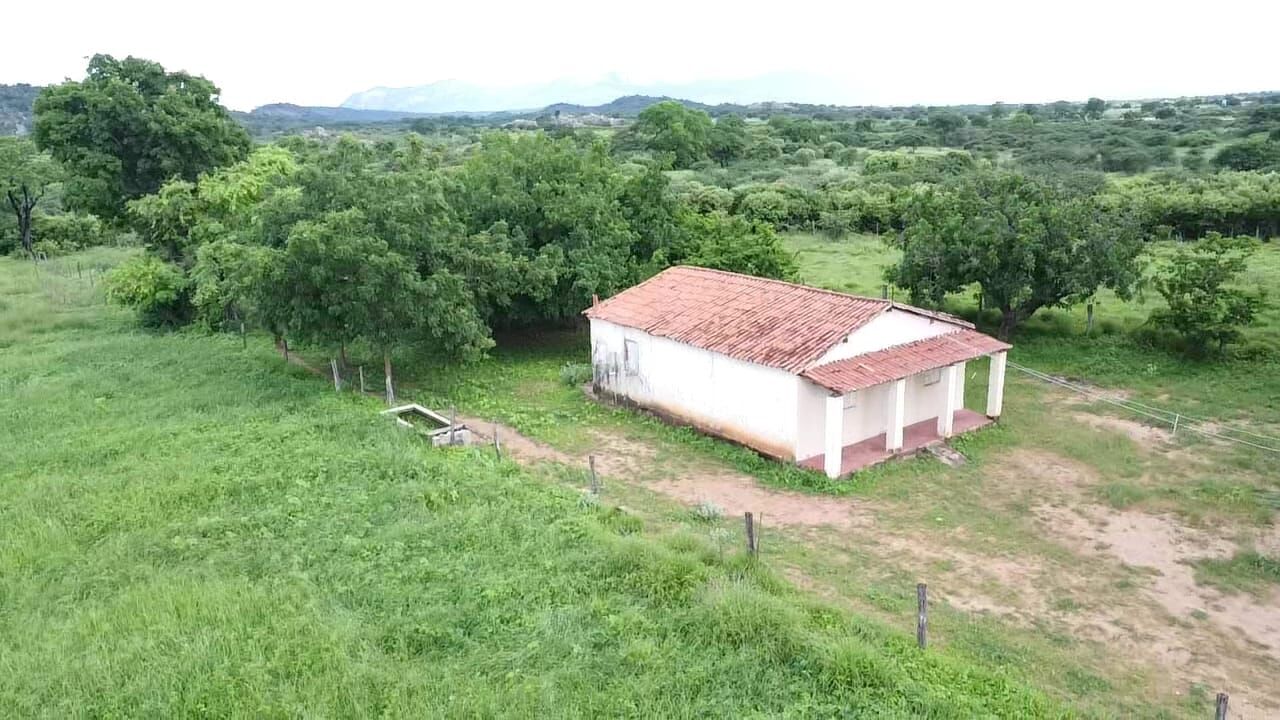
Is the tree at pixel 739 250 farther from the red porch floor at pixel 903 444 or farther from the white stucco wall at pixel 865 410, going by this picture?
the red porch floor at pixel 903 444

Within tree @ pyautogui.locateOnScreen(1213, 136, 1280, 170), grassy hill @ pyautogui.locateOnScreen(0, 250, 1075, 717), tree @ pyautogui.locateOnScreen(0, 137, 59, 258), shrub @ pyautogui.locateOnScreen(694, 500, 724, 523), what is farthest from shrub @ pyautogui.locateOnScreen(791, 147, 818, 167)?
grassy hill @ pyautogui.locateOnScreen(0, 250, 1075, 717)

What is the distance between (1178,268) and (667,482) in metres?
15.2

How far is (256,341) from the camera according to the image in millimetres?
24984

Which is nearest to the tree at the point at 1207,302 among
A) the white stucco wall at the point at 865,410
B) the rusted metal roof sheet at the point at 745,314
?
the white stucco wall at the point at 865,410

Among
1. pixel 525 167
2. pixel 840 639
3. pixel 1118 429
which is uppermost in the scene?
pixel 525 167

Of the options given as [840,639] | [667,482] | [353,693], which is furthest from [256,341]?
[840,639]

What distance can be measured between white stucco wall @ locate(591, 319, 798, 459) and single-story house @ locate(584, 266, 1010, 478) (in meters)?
0.02

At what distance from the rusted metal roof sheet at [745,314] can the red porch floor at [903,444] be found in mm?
1927

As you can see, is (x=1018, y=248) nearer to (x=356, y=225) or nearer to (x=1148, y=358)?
(x=1148, y=358)

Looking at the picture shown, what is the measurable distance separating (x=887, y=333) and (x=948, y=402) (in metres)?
1.79

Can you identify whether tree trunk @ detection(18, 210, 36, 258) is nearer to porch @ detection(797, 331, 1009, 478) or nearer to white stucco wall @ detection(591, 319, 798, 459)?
white stucco wall @ detection(591, 319, 798, 459)

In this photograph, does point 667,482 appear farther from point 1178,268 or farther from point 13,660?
point 1178,268

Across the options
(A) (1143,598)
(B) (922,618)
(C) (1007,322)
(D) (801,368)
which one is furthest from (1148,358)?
(B) (922,618)

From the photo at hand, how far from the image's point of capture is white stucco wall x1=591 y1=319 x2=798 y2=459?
53.4ft
